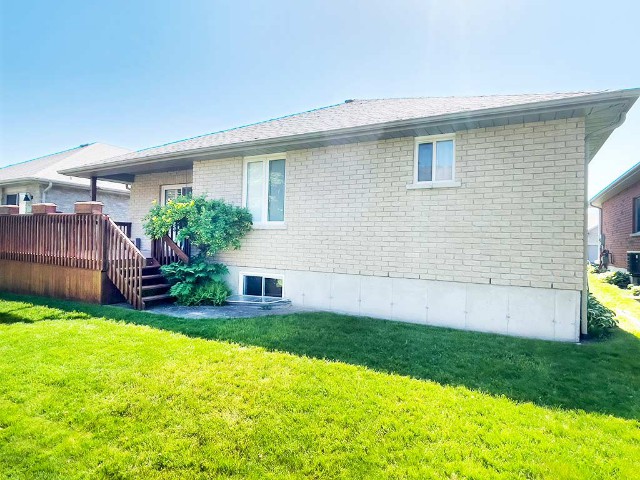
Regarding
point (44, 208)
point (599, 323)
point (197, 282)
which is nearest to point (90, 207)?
point (44, 208)

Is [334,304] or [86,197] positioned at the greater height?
[86,197]

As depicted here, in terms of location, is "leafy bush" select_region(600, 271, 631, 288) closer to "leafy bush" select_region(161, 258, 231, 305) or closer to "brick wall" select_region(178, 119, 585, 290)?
"brick wall" select_region(178, 119, 585, 290)

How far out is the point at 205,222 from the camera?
24.6ft

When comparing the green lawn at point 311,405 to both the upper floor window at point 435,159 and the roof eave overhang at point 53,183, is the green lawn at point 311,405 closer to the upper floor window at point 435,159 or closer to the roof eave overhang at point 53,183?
the upper floor window at point 435,159

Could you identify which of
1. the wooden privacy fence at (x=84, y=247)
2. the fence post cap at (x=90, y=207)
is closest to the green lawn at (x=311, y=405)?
the wooden privacy fence at (x=84, y=247)

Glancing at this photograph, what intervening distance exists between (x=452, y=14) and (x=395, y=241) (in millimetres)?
5337

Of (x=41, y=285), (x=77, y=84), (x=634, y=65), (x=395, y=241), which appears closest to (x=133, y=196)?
(x=41, y=285)

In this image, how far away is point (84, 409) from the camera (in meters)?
3.03

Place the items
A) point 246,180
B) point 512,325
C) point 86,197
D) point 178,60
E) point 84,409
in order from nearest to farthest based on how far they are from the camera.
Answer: point 84,409, point 512,325, point 246,180, point 178,60, point 86,197

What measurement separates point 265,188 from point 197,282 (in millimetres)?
2667

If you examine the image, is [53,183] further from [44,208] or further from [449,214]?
[449,214]

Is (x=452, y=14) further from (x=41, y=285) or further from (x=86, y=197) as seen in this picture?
(x=86, y=197)

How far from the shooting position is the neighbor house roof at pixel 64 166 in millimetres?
13409

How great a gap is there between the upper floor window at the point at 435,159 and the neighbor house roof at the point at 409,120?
7.6 inches
